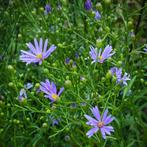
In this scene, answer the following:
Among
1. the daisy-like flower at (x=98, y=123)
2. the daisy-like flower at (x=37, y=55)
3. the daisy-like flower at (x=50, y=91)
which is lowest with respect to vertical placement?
the daisy-like flower at (x=98, y=123)

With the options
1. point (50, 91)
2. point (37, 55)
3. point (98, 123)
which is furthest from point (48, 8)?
point (98, 123)

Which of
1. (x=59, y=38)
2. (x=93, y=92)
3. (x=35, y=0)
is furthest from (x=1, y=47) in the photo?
(x=93, y=92)

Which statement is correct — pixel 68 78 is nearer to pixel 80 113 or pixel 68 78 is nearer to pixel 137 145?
pixel 80 113

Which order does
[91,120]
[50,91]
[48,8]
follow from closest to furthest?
[91,120]
[50,91]
[48,8]

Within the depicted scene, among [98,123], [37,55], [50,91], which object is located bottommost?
[98,123]


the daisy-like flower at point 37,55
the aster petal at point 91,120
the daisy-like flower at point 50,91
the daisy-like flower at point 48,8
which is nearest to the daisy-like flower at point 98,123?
the aster petal at point 91,120

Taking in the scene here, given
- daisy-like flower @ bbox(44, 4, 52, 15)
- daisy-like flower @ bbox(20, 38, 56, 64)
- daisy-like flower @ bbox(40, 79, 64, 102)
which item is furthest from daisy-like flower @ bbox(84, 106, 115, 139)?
daisy-like flower @ bbox(44, 4, 52, 15)

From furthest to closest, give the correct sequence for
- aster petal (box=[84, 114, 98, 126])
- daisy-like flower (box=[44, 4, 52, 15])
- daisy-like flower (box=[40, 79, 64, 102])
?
daisy-like flower (box=[44, 4, 52, 15]) < daisy-like flower (box=[40, 79, 64, 102]) < aster petal (box=[84, 114, 98, 126])

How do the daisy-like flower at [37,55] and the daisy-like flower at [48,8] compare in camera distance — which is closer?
the daisy-like flower at [37,55]

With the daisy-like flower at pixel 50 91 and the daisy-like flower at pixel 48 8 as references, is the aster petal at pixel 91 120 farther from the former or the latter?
the daisy-like flower at pixel 48 8

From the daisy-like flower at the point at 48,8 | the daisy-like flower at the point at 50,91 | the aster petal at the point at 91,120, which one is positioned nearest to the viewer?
the aster petal at the point at 91,120

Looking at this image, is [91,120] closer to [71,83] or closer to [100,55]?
[71,83]

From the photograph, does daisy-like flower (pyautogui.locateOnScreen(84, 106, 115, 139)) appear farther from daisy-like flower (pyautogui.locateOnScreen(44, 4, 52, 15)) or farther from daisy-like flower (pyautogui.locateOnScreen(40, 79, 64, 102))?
daisy-like flower (pyautogui.locateOnScreen(44, 4, 52, 15))
